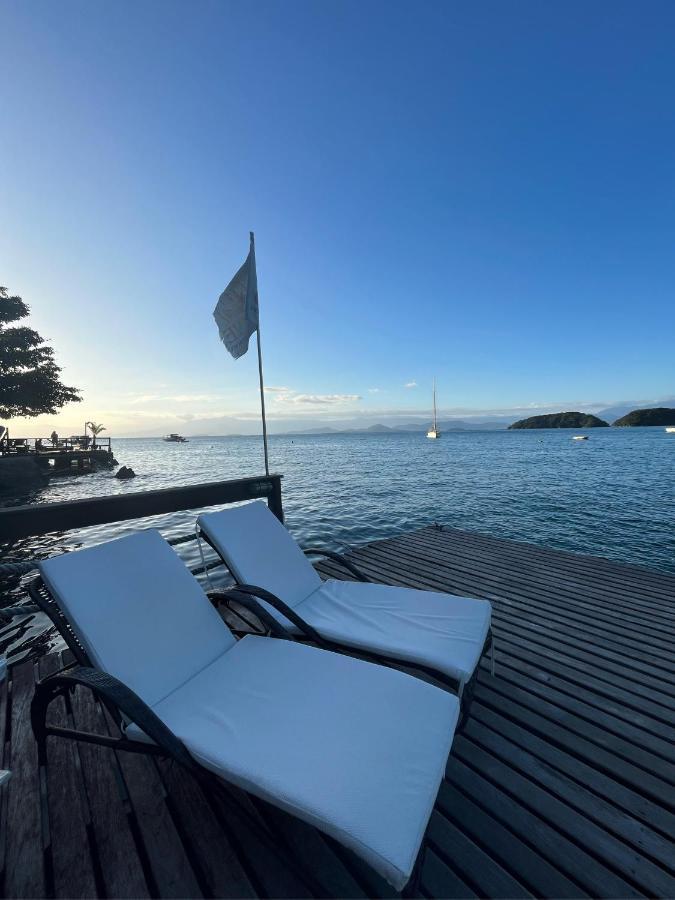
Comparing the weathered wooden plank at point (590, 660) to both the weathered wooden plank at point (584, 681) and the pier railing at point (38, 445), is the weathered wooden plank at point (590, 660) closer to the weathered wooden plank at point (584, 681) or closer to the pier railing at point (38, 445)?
the weathered wooden plank at point (584, 681)

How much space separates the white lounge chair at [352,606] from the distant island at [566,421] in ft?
381

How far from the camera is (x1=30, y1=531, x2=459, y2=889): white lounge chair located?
1.09 metres

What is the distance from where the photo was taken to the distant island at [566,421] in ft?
320

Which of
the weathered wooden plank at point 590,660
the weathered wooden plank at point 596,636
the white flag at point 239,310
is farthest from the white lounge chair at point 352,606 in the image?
the white flag at point 239,310

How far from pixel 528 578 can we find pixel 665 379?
5277cm

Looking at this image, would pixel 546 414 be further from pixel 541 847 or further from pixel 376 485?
pixel 541 847

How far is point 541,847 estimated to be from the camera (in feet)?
4.50

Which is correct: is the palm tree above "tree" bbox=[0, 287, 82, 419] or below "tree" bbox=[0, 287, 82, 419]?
below

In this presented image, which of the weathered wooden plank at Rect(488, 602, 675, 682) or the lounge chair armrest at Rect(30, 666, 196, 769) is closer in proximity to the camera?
the lounge chair armrest at Rect(30, 666, 196, 769)

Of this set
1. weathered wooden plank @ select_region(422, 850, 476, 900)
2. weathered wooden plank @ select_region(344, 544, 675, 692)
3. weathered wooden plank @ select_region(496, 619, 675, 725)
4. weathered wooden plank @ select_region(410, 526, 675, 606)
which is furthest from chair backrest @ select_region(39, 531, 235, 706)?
weathered wooden plank @ select_region(410, 526, 675, 606)

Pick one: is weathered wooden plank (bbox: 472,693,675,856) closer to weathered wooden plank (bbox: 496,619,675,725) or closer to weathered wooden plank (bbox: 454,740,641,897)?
weathered wooden plank (bbox: 454,740,641,897)

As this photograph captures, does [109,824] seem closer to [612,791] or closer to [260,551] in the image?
[260,551]

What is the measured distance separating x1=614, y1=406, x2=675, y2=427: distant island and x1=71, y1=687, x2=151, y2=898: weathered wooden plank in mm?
118412

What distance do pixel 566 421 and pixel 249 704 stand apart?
118903 mm
